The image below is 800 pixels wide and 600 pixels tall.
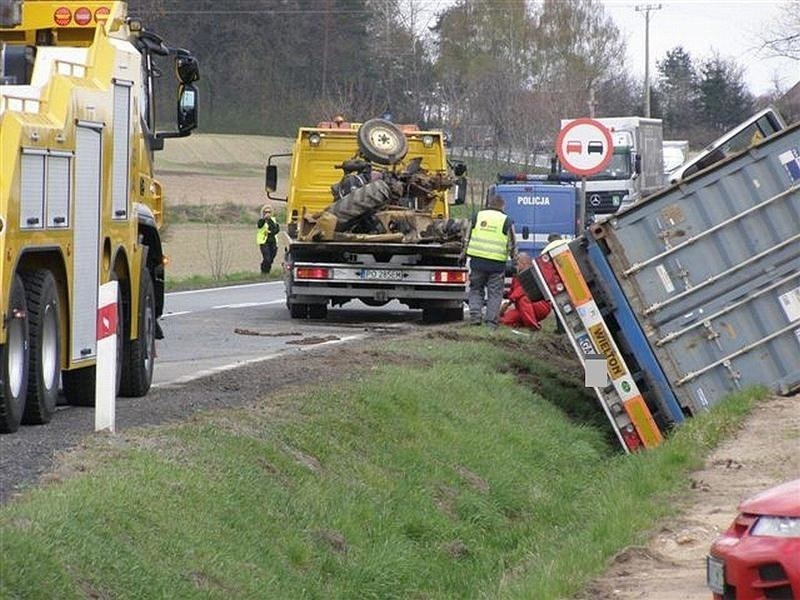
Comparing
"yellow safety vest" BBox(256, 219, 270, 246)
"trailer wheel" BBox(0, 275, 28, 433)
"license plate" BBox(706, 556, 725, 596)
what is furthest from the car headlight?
"yellow safety vest" BBox(256, 219, 270, 246)

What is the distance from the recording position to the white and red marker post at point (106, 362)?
11.1 m

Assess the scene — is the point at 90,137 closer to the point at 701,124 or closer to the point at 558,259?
the point at 558,259

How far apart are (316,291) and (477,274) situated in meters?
2.58

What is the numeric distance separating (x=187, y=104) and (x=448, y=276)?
9454mm

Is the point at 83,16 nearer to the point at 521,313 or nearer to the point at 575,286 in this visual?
the point at 575,286

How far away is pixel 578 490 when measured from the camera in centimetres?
1525

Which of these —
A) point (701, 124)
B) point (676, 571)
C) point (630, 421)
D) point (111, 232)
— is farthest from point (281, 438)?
point (701, 124)

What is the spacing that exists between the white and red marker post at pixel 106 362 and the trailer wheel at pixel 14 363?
489 millimetres

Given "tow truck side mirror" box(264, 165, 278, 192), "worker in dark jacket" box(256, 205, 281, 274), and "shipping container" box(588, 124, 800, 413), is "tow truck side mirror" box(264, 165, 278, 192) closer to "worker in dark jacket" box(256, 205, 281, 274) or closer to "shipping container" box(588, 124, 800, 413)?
"shipping container" box(588, 124, 800, 413)

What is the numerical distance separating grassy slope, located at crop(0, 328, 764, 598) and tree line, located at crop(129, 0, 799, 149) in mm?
45687

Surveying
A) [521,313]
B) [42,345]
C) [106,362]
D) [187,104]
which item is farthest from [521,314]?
[106,362]

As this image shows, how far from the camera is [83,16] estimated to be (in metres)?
13.9

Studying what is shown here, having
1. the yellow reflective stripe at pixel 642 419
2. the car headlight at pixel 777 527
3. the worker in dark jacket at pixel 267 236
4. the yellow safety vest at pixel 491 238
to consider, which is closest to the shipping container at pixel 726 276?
the yellow reflective stripe at pixel 642 419

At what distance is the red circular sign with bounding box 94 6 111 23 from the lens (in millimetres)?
13817
